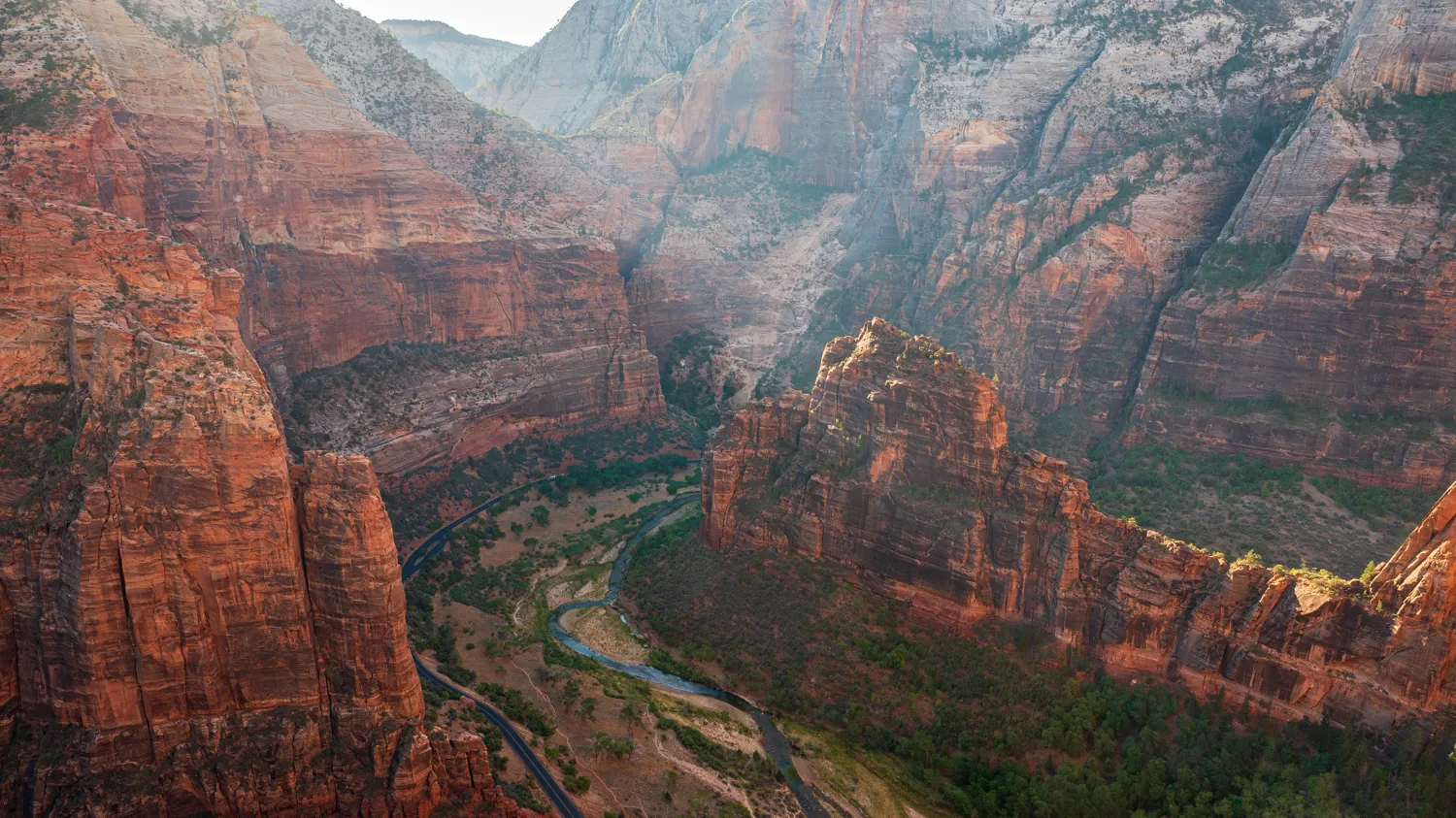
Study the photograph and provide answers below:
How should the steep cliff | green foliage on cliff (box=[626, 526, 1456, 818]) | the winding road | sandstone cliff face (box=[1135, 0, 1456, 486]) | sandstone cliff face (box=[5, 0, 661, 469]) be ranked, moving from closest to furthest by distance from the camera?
the steep cliff < green foliage on cliff (box=[626, 526, 1456, 818]) < the winding road < sandstone cliff face (box=[5, 0, 661, 469]) < sandstone cliff face (box=[1135, 0, 1456, 486])

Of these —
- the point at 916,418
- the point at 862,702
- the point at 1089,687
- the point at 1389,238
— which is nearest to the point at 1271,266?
the point at 1389,238

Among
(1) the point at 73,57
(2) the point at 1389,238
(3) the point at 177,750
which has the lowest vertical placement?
(3) the point at 177,750

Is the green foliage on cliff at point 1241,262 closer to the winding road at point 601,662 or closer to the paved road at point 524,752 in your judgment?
the winding road at point 601,662

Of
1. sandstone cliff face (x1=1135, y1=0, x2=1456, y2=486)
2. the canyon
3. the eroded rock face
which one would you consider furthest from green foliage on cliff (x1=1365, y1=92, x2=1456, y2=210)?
the eroded rock face

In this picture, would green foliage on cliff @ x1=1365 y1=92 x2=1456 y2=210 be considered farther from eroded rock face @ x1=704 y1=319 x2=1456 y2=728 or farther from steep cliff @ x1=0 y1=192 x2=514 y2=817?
steep cliff @ x1=0 y1=192 x2=514 y2=817

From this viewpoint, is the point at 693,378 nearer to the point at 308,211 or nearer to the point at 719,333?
the point at 719,333

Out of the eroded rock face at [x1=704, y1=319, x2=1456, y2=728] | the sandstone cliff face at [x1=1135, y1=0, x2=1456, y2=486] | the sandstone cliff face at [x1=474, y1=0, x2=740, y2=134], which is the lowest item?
the eroded rock face at [x1=704, y1=319, x2=1456, y2=728]

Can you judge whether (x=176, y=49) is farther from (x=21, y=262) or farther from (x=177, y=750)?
(x=177, y=750)

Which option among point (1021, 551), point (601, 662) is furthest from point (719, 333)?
point (1021, 551)
